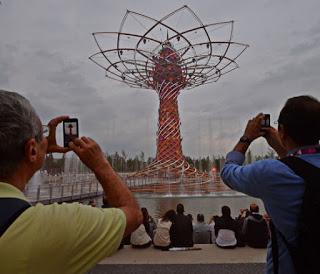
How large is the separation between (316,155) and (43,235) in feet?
4.29

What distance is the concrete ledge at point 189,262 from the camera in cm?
521

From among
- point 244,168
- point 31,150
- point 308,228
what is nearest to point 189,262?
point 244,168

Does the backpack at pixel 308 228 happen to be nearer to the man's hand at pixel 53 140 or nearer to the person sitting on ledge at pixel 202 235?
the man's hand at pixel 53 140

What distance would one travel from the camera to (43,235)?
109 cm

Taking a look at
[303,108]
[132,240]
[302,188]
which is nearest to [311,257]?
[302,188]

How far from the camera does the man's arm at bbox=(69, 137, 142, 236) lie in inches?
52.5

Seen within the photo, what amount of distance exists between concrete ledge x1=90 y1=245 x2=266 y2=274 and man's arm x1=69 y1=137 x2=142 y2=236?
4.18 metres

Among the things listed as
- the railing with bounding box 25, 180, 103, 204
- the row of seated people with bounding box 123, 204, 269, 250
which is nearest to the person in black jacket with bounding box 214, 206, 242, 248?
the row of seated people with bounding box 123, 204, 269, 250

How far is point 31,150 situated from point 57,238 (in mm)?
370

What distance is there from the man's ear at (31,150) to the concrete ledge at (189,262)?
433 centimetres

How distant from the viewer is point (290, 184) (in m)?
1.61

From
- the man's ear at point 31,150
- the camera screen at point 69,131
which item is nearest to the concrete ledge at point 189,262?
the camera screen at point 69,131

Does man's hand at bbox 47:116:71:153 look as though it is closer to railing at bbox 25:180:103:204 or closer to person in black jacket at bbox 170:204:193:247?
person in black jacket at bbox 170:204:193:247

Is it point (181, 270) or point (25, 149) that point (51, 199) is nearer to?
point (181, 270)
